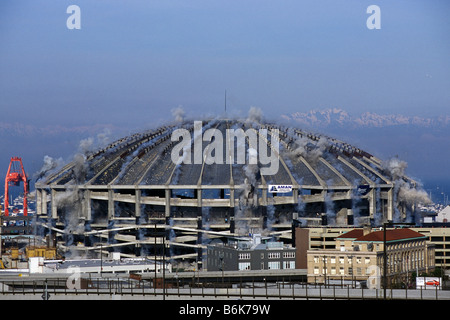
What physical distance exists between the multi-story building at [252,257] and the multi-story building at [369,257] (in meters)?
8.71

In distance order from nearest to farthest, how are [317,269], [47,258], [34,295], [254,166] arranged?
[34,295]
[317,269]
[47,258]
[254,166]

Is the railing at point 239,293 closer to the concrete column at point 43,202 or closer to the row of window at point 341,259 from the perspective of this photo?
the row of window at point 341,259

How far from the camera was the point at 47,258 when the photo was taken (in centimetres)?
14612

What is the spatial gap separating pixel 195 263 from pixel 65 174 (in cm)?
2770

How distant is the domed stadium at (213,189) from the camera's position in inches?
5989

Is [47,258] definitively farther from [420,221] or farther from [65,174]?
[420,221]

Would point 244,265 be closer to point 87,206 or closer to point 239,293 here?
point 87,206

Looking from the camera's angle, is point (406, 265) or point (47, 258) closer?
point (406, 265)

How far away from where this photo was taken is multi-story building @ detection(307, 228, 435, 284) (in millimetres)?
118188

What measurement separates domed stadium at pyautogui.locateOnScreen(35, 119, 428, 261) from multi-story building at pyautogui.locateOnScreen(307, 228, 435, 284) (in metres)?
23.3

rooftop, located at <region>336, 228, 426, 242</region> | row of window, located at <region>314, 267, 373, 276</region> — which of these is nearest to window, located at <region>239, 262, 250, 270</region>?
row of window, located at <region>314, 267, 373, 276</region>

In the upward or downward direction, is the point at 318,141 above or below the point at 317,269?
above

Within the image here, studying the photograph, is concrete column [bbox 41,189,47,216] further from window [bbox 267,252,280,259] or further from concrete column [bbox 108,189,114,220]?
window [bbox 267,252,280,259]
